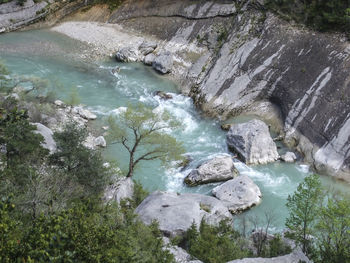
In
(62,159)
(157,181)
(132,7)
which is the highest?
(132,7)

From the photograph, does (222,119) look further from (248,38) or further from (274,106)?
(248,38)

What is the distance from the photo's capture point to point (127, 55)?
4959 centimetres

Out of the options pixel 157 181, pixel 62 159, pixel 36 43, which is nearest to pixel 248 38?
pixel 157 181

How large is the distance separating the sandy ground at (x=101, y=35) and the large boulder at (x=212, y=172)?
2817 cm

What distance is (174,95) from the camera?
41594 mm

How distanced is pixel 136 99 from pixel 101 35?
1860 cm

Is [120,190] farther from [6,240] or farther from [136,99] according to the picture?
[136,99]

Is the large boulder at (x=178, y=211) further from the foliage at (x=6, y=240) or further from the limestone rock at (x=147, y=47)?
the limestone rock at (x=147, y=47)

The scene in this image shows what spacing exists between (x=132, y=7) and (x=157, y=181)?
37.4 metres

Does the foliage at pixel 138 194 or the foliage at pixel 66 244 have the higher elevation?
the foliage at pixel 66 244

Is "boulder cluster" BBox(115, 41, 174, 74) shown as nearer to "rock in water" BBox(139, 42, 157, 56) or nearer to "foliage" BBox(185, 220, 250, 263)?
"rock in water" BBox(139, 42, 157, 56)

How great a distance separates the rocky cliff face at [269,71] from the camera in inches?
1256

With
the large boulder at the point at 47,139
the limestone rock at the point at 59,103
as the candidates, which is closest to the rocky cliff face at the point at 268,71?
the limestone rock at the point at 59,103

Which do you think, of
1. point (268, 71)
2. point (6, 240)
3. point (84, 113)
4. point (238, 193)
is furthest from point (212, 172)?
point (6, 240)
